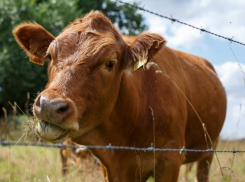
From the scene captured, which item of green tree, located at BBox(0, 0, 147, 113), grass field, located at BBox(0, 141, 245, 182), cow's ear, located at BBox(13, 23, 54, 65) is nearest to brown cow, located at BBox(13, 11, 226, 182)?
cow's ear, located at BBox(13, 23, 54, 65)

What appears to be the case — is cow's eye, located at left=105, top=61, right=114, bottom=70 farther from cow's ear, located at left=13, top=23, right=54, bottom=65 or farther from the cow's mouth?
cow's ear, located at left=13, top=23, right=54, bottom=65

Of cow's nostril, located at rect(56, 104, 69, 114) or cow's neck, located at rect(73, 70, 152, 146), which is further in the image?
cow's neck, located at rect(73, 70, 152, 146)

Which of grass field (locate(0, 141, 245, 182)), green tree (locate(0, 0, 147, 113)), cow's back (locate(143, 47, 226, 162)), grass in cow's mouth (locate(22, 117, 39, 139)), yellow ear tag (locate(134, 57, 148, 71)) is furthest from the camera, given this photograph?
green tree (locate(0, 0, 147, 113))

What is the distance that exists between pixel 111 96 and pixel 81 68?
1.73 feet

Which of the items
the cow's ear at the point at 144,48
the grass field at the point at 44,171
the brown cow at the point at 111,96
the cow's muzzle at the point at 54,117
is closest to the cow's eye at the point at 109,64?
the brown cow at the point at 111,96

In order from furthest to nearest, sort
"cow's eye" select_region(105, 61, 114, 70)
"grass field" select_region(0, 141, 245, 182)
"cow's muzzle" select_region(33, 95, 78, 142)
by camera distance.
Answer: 1. "grass field" select_region(0, 141, 245, 182)
2. "cow's eye" select_region(105, 61, 114, 70)
3. "cow's muzzle" select_region(33, 95, 78, 142)

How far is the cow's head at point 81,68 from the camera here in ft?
9.75

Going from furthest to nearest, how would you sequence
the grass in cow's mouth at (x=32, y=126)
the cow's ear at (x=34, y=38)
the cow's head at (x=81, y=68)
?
the cow's ear at (x=34, y=38), the grass in cow's mouth at (x=32, y=126), the cow's head at (x=81, y=68)

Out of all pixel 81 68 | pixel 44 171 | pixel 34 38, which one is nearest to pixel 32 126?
pixel 81 68

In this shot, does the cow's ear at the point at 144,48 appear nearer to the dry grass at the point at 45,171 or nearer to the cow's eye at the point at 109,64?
the cow's eye at the point at 109,64

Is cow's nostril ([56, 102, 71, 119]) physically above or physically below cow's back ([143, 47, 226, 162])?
above

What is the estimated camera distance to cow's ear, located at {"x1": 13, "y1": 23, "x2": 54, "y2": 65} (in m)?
4.20

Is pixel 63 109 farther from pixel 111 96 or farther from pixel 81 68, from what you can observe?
pixel 111 96

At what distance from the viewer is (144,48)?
3848 millimetres
